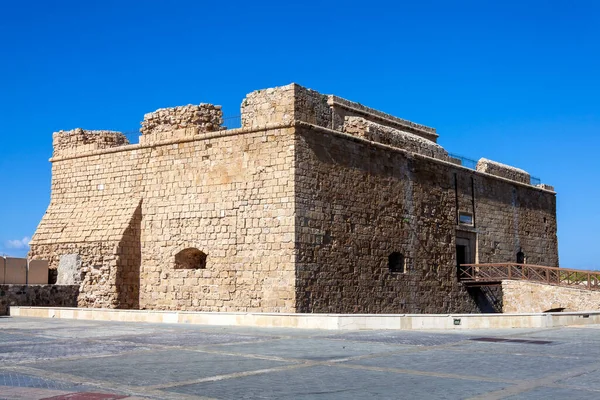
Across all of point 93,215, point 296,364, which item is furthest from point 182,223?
point 296,364

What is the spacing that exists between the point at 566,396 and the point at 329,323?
582cm

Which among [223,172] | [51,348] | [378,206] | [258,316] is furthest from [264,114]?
[51,348]

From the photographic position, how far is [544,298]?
1795cm

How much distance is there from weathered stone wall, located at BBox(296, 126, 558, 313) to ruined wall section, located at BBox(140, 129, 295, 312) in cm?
43

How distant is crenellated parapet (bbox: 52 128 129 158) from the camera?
18.1 meters

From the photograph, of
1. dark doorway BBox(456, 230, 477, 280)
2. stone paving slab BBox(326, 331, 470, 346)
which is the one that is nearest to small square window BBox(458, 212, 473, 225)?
dark doorway BBox(456, 230, 477, 280)

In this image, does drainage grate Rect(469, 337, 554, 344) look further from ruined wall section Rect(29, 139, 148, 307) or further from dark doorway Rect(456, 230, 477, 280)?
dark doorway Rect(456, 230, 477, 280)

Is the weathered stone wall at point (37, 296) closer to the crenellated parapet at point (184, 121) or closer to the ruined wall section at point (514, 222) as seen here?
the crenellated parapet at point (184, 121)

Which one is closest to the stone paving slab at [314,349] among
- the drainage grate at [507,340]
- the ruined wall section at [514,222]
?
the drainage grate at [507,340]

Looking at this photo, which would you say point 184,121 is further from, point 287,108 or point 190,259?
point 190,259

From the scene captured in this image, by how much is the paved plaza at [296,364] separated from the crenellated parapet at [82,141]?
347 inches

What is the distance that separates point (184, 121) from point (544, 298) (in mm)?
10573

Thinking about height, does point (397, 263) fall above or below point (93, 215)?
below

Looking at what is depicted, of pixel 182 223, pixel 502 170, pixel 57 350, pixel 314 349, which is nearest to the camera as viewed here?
pixel 57 350
